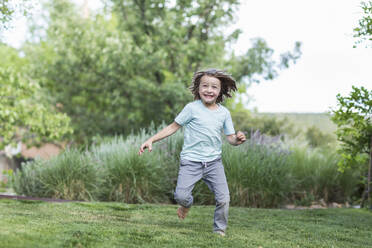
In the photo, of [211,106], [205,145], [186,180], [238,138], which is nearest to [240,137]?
[238,138]

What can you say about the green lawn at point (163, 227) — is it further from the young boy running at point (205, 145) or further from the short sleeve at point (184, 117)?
the short sleeve at point (184, 117)

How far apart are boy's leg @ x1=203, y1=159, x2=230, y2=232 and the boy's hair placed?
32.7 inches

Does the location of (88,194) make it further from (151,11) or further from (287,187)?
(151,11)

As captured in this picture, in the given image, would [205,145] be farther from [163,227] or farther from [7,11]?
[7,11]

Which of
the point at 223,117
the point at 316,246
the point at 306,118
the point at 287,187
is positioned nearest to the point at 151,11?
the point at 287,187

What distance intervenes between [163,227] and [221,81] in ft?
5.26

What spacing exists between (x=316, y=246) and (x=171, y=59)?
1160 cm

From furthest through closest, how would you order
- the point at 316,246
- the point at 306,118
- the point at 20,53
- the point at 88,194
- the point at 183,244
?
the point at 306,118
the point at 20,53
the point at 88,194
the point at 316,246
the point at 183,244

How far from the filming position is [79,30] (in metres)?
15.3

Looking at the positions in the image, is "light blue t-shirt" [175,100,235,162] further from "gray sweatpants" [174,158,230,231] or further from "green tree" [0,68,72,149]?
"green tree" [0,68,72,149]

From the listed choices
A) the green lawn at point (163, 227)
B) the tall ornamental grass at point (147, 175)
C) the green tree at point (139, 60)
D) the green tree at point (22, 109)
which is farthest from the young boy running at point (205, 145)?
the green tree at point (139, 60)

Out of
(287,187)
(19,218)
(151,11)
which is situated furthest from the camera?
(151,11)

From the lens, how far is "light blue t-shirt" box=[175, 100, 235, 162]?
4.26 m

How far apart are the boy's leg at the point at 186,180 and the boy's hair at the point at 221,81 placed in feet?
2.71
